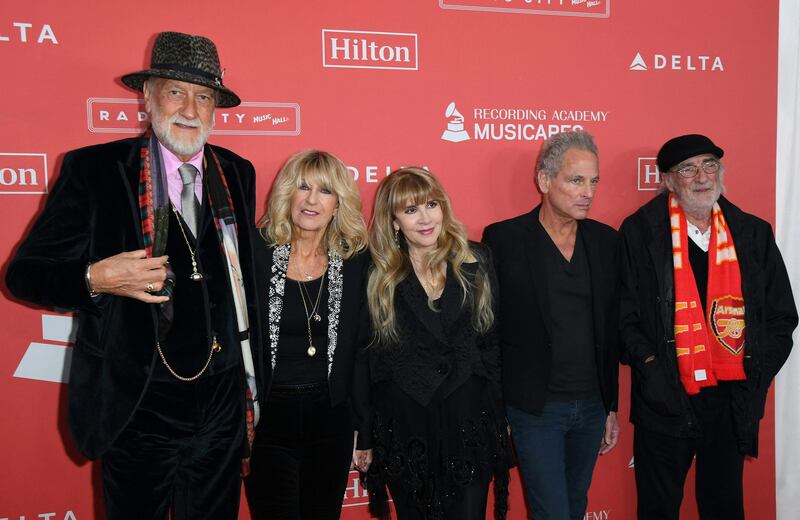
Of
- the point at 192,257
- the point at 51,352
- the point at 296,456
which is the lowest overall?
the point at 296,456

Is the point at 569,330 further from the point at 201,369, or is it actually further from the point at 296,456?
the point at 201,369

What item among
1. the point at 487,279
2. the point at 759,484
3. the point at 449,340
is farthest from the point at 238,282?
the point at 759,484

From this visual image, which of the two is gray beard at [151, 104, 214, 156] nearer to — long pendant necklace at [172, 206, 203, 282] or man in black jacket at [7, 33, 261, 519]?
man in black jacket at [7, 33, 261, 519]

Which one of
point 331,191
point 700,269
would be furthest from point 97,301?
Answer: point 700,269

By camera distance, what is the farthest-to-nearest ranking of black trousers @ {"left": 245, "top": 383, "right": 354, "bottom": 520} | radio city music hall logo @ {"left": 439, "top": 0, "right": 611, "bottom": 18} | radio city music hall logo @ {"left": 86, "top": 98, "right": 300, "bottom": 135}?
radio city music hall logo @ {"left": 439, "top": 0, "right": 611, "bottom": 18} → radio city music hall logo @ {"left": 86, "top": 98, "right": 300, "bottom": 135} → black trousers @ {"left": 245, "top": 383, "right": 354, "bottom": 520}

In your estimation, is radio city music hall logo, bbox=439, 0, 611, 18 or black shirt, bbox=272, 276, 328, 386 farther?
radio city music hall logo, bbox=439, 0, 611, 18

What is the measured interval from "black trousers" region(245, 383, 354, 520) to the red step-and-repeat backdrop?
2.83 ft

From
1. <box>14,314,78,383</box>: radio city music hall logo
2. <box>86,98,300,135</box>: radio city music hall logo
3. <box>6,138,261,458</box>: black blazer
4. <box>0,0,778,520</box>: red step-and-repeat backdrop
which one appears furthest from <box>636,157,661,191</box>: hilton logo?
<box>14,314,78,383</box>: radio city music hall logo

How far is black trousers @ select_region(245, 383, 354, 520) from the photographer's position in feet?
7.27

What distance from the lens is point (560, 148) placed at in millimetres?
2744

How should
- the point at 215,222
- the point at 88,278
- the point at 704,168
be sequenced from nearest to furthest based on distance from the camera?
1. the point at 88,278
2. the point at 215,222
3. the point at 704,168

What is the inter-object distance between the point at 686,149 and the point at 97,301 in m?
2.47

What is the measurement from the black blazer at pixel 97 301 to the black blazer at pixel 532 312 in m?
1.42

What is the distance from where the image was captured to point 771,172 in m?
3.40
